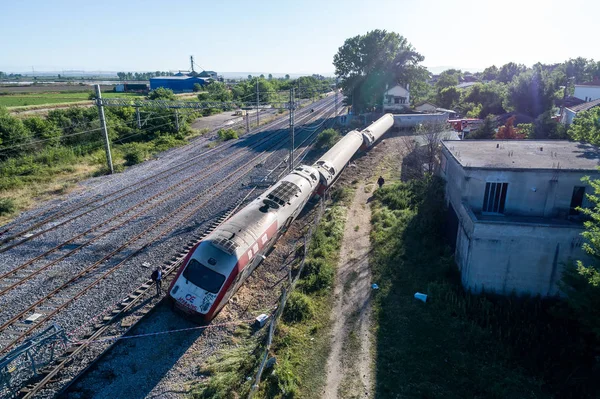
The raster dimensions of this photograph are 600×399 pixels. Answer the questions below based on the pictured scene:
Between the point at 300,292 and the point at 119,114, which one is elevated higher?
the point at 119,114

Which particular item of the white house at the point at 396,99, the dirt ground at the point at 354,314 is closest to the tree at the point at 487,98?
the white house at the point at 396,99

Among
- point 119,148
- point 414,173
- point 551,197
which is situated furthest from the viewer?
point 119,148

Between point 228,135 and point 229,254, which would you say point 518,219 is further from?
point 228,135

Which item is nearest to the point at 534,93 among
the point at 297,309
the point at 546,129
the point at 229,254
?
the point at 546,129

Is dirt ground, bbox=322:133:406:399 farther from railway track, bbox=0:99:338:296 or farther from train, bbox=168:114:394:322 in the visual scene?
railway track, bbox=0:99:338:296

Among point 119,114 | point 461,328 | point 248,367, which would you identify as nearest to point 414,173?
point 461,328

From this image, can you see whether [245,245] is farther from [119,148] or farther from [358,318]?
[119,148]

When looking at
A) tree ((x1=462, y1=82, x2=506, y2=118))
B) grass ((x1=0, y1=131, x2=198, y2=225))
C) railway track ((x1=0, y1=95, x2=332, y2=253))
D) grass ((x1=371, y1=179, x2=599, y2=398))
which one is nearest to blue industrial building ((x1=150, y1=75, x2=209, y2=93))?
grass ((x1=0, y1=131, x2=198, y2=225))

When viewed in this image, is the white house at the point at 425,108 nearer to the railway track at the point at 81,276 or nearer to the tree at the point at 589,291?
the railway track at the point at 81,276
